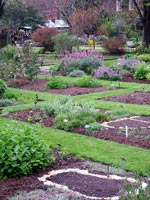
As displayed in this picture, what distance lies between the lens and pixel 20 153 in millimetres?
6918

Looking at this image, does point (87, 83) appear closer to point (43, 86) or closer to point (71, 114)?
point (43, 86)

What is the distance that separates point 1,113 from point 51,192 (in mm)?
6270

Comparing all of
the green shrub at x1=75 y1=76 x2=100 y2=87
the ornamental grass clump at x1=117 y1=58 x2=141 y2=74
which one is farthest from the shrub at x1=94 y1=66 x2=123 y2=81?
the green shrub at x1=75 y1=76 x2=100 y2=87

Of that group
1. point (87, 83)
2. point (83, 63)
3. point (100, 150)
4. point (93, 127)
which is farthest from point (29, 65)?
point (100, 150)

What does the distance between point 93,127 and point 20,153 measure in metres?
3.35

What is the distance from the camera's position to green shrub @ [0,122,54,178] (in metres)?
6.91

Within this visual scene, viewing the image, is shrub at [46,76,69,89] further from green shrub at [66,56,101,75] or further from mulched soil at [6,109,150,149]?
mulched soil at [6,109,150,149]

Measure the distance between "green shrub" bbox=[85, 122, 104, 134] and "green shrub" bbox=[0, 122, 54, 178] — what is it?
2.66 metres

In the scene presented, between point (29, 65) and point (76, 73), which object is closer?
point (29, 65)

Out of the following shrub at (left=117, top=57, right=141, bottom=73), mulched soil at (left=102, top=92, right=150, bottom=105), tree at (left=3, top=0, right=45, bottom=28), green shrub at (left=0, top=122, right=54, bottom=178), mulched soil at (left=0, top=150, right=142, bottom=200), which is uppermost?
tree at (left=3, top=0, right=45, bottom=28)

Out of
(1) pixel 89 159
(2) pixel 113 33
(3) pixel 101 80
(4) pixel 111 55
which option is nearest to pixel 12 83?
(3) pixel 101 80

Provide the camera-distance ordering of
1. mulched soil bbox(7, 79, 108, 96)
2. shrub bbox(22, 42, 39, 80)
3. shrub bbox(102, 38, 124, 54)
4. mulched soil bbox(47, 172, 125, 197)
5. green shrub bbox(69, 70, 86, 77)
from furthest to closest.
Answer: shrub bbox(102, 38, 124, 54), green shrub bbox(69, 70, 86, 77), shrub bbox(22, 42, 39, 80), mulched soil bbox(7, 79, 108, 96), mulched soil bbox(47, 172, 125, 197)

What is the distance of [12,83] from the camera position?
1822 cm

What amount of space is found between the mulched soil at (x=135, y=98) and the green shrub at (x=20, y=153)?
22.0ft
